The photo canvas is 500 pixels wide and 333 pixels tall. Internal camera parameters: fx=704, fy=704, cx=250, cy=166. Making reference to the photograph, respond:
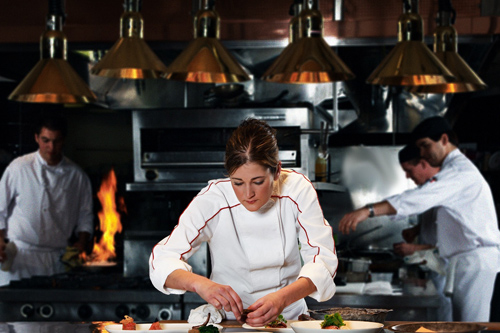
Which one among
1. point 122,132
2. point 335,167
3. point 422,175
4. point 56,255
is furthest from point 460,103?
point 56,255

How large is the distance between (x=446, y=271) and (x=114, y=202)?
2270 millimetres

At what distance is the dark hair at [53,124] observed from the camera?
489 cm

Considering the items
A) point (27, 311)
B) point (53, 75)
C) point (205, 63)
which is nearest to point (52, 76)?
point (53, 75)

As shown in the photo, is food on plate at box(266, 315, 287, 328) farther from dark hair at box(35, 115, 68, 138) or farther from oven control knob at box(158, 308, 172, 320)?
dark hair at box(35, 115, 68, 138)

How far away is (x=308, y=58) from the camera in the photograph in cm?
295

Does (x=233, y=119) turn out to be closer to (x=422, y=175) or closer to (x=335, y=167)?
(x=335, y=167)

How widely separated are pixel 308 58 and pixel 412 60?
0.44 m

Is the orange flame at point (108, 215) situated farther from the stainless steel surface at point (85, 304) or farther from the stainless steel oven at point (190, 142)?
the stainless steel surface at point (85, 304)


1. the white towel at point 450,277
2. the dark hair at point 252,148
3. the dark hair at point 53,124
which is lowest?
the white towel at point 450,277

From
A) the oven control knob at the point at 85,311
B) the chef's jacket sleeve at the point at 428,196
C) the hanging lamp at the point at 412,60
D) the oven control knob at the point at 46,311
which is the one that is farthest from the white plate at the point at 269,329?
the chef's jacket sleeve at the point at 428,196

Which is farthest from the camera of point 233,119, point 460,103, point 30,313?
point 460,103

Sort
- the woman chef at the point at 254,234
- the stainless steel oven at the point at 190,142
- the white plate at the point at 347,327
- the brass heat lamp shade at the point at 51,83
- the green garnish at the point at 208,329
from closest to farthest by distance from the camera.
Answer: the white plate at the point at 347,327 → the green garnish at the point at 208,329 → the woman chef at the point at 254,234 → the brass heat lamp shade at the point at 51,83 → the stainless steel oven at the point at 190,142

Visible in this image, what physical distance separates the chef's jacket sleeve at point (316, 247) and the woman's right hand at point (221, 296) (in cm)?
28

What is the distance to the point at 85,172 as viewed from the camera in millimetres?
4887
